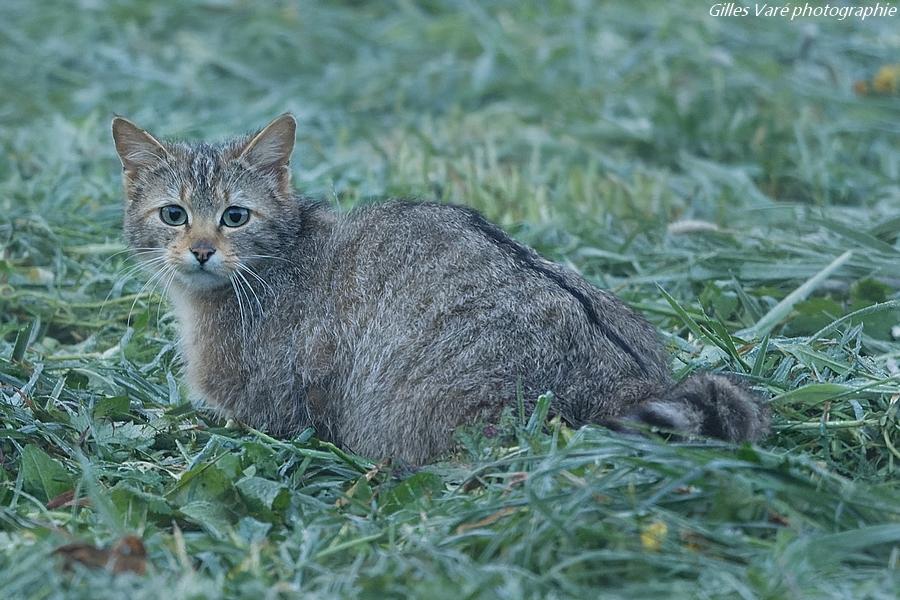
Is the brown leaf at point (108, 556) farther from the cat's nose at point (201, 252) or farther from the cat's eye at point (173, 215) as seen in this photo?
the cat's eye at point (173, 215)

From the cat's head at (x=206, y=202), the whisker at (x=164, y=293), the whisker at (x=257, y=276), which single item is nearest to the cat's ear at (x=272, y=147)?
the cat's head at (x=206, y=202)

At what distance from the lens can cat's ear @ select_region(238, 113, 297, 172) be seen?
218 inches

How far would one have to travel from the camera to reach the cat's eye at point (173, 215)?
213 inches

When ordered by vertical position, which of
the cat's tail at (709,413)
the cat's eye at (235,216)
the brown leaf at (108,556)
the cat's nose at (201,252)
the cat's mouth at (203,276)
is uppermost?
the cat's eye at (235,216)

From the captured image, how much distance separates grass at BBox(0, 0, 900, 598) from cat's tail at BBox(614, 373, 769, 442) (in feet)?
0.32

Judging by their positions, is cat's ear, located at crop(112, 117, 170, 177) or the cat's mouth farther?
cat's ear, located at crop(112, 117, 170, 177)

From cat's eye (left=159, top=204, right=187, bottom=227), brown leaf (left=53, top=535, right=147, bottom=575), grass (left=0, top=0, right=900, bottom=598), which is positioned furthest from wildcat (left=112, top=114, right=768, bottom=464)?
brown leaf (left=53, top=535, right=147, bottom=575)

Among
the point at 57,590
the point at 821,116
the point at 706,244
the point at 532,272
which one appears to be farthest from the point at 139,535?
the point at 821,116

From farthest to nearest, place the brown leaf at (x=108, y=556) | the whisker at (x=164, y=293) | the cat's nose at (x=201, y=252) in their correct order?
the whisker at (x=164, y=293)
the cat's nose at (x=201, y=252)
the brown leaf at (x=108, y=556)

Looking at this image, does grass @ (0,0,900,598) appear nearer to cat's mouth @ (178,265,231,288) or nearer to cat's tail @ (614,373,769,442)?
cat's tail @ (614,373,769,442)

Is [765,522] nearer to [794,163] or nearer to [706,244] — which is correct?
[706,244]

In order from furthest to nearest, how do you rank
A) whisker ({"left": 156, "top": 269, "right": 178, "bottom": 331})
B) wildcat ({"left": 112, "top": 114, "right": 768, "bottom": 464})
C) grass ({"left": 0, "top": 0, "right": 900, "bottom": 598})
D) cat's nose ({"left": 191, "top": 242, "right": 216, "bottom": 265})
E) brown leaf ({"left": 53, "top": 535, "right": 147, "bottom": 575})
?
whisker ({"left": 156, "top": 269, "right": 178, "bottom": 331}) < cat's nose ({"left": 191, "top": 242, "right": 216, "bottom": 265}) < wildcat ({"left": 112, "top": 114, "right": 768, "bottom": 464}) < grass ({"left": 0, "top": 0, "right": 900, "bottom": 598}) < brown leaf ({"left": 53, "top": 535, "right": 147, "bottom": 575})

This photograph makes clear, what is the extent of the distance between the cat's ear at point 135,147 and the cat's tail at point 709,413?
8.16 ft

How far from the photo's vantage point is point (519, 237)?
7102mm
